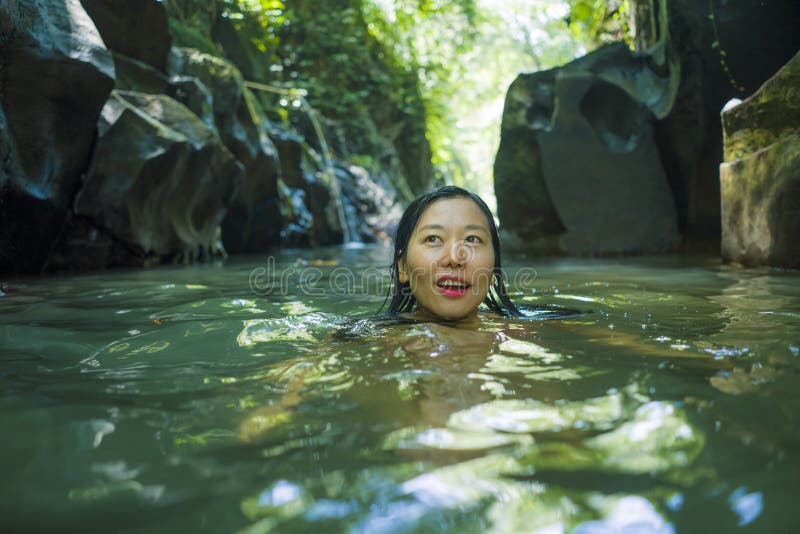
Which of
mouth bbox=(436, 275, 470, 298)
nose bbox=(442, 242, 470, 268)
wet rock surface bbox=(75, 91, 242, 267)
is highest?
wet rock surface bbox=(75, 91, 242, 267)

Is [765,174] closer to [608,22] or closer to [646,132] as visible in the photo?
[646,132]

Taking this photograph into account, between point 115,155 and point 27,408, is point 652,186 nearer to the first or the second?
point 115,155

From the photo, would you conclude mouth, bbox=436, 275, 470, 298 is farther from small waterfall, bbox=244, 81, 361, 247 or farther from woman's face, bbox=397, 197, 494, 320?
small waterfall, bbox=244, 81, 361, 247

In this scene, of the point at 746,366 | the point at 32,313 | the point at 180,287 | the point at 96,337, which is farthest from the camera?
the point at 180,287

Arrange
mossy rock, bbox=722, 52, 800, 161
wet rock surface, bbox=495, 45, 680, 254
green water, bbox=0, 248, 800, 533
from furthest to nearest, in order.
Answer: wet rock surface, bbox=495, 45, 680, 254
mossy rock, bbox=722, 52, 800, 161
green water, bbox=0, 248, 800, 533

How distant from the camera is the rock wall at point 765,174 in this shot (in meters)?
4.84

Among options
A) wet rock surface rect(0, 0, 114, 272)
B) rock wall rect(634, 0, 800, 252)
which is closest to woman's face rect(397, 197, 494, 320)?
wet rock surface rect(0, 0, 114, 272)

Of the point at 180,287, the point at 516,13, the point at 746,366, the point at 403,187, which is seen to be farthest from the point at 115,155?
the point at 516,13

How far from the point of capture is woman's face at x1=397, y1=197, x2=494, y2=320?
9.02ft

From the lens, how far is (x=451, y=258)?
272 cm

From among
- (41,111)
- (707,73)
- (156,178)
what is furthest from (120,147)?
(707,73)

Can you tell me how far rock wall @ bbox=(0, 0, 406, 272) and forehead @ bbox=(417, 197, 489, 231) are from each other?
4172mm

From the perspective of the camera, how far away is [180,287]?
16.1 ft

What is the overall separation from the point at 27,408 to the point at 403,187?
18766mm
